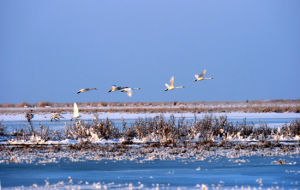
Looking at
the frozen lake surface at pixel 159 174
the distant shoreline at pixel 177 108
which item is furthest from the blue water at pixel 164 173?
the distant shoreline at pixel 177 108

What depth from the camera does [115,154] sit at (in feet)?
51.6

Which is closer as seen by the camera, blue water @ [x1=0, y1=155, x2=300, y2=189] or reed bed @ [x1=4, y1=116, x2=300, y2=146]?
blue water @ [x1=0, y1=155, x2=300, y2=189]

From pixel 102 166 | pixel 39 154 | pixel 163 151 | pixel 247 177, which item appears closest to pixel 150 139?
pixel 163 151

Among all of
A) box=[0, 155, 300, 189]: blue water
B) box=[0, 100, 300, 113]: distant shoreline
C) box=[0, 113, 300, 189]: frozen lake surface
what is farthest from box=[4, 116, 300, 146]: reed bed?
box=[0, 100, 300, 113]: distant shoreline

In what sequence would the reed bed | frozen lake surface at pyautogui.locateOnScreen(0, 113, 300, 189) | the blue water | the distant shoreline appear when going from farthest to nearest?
the distant shoreline < the reed bed < the blue water < frozen lake surface at pyautogui.locateOnScreen(0, 113, 300, 189)

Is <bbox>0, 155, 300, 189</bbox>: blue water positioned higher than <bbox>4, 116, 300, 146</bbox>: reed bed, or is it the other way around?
<bbox>4, 116, 300, 146</bbox>: reed bed

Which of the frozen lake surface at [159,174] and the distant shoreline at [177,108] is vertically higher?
the distant shoreline at [177,108]

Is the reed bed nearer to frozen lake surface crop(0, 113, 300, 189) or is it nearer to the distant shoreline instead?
frozen lake surface crop(0, 113, 300, 189)

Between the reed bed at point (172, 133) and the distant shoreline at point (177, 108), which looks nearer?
the reed bed at point (172, 133)

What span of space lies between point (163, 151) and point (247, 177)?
5108 mm

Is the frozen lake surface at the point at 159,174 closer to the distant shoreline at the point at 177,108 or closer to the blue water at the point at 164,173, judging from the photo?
the blue water at the point at 164,173

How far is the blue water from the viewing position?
10875 mm

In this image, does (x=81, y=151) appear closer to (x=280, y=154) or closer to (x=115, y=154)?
(x=115, y=154)

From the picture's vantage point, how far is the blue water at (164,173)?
10875mm
